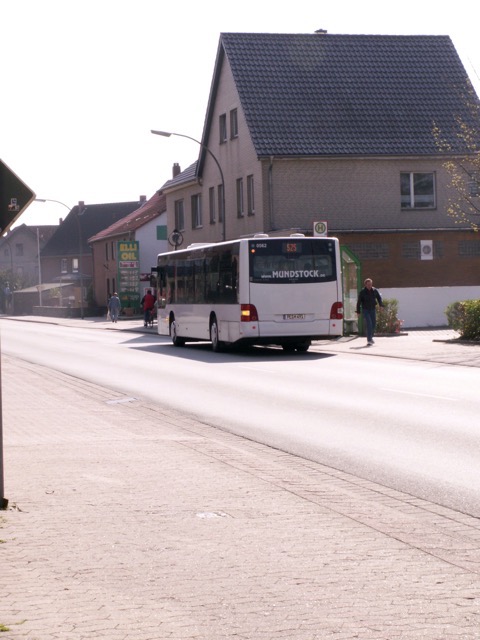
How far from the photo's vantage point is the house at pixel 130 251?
230 ft

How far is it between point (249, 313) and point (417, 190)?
22250 millimetres

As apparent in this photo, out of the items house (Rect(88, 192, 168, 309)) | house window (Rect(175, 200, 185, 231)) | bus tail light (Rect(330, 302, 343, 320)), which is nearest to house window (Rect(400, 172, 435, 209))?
house window (Rect(175, 200, 185, 231))

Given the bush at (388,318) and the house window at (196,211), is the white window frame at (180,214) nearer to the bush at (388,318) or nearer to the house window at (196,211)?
the house window at (196,211)

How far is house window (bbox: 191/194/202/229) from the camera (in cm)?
5759

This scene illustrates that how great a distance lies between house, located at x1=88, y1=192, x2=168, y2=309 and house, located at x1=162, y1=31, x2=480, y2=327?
1768 centimetres

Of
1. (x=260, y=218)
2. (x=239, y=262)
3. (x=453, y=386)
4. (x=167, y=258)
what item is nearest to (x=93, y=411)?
(x=453, y=386)

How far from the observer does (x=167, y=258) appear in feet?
122

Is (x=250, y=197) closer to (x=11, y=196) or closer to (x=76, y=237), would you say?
(x=11, y=196)

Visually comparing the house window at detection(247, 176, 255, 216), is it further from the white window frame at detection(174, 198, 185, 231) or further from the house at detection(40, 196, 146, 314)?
the house at detection(40, 196, 146, 314)

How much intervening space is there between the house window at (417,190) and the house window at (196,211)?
476 inches

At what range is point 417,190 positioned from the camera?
4891 cm

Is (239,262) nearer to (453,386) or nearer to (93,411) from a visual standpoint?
(453,386)

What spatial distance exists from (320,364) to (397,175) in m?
24.5

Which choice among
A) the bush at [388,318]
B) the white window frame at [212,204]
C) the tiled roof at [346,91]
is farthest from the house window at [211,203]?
the bush at [388,318]
